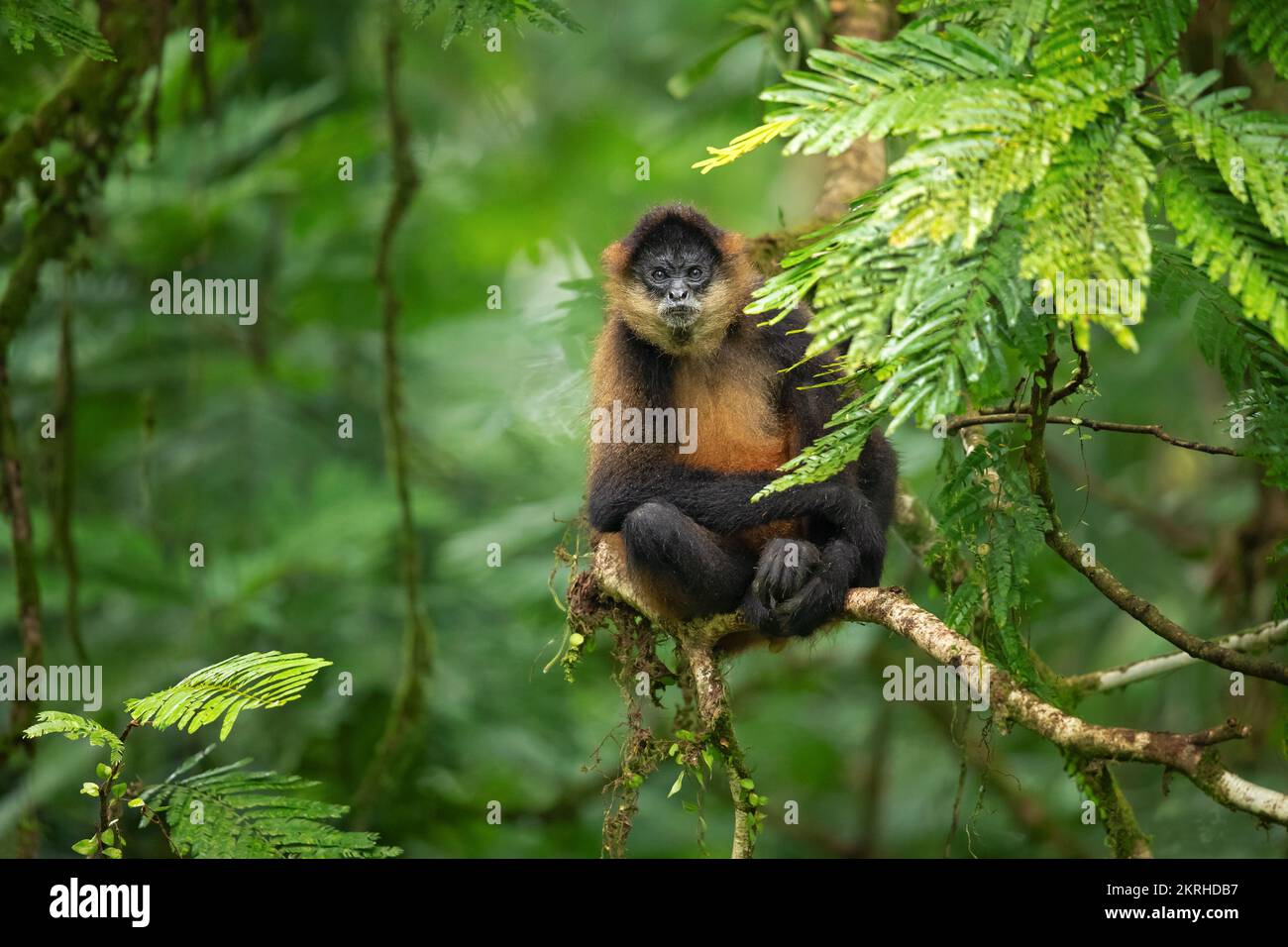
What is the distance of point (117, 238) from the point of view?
12.4 metres

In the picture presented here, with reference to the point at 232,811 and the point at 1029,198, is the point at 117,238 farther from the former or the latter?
the point at 1029,198

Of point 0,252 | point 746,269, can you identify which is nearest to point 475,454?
point 0,252

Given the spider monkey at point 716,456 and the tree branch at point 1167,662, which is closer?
the tree branch at point 1167,662

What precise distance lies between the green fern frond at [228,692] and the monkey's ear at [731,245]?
402cm

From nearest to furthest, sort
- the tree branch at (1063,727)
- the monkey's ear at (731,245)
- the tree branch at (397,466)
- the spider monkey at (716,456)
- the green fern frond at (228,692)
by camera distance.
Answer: the tree branch at (1063,727) < the green fern frond at (228,692) < the spider monkey at (716,456) < the monkey's ear at (731,245) < the tree branch at (397,466)

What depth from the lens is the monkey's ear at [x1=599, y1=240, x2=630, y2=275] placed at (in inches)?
304

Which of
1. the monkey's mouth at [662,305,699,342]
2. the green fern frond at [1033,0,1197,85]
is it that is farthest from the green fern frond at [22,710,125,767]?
the monkey's mouth at [662,305,699,342]

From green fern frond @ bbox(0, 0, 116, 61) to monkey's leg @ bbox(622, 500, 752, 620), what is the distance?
3.33m

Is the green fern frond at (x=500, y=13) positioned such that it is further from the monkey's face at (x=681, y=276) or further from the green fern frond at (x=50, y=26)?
the monkey's face at (x=681, y=276)

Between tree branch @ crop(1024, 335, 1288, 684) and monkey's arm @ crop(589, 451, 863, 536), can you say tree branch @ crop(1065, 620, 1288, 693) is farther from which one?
monkey's arm @ crop(589, 451, 863, 536)

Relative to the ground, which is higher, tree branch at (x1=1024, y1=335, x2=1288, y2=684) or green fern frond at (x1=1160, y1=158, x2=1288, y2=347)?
green fern frond at (x1=1160, y1=158, x2=1288, y2=347)

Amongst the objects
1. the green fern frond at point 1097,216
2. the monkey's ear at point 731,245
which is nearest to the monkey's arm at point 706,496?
the monkey's ear at point 731,245

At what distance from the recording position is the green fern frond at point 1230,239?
11.1 feet
